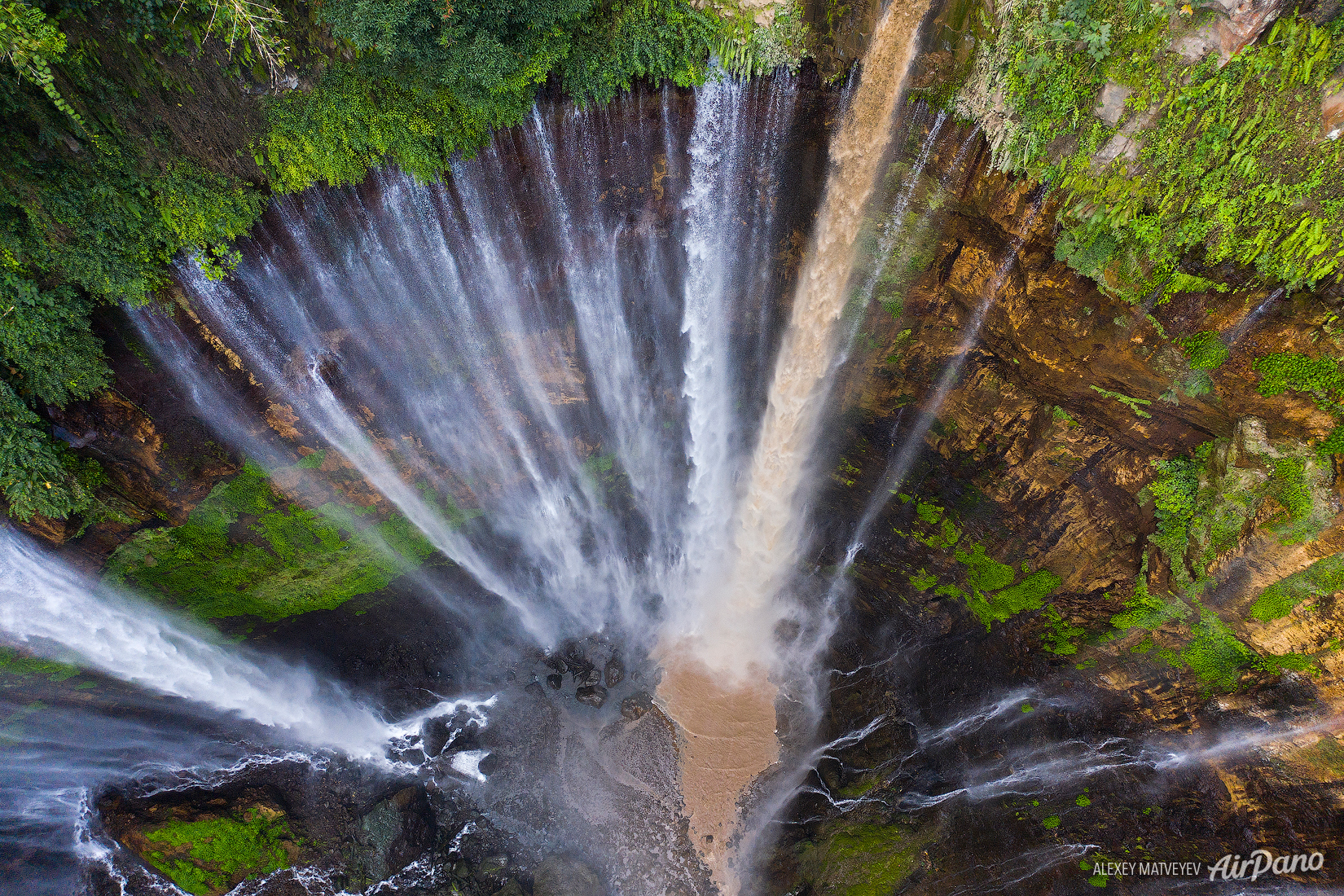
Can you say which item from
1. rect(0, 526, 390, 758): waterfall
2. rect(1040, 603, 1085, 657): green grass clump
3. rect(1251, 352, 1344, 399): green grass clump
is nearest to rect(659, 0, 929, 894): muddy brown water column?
rect(1040, 603, 1085, 657): green grass clump

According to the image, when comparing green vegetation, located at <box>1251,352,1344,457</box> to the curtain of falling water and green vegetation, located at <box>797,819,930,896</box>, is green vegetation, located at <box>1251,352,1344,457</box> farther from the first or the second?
green vegetation, located at <box>797,819,930,896</box>

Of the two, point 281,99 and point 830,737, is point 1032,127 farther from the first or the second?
point 830,737

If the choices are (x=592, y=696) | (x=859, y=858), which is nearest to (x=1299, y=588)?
(x=859, y=858)

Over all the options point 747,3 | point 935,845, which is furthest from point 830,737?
point 747,3

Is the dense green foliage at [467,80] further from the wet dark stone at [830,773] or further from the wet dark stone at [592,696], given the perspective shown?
the wet dark stone at [830,773]

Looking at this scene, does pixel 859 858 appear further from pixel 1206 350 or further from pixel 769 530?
pixel 1206 350

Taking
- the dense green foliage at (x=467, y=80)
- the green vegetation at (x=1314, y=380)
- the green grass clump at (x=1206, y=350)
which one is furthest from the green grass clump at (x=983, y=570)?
the dense green foliage at (x=467, y=80)
